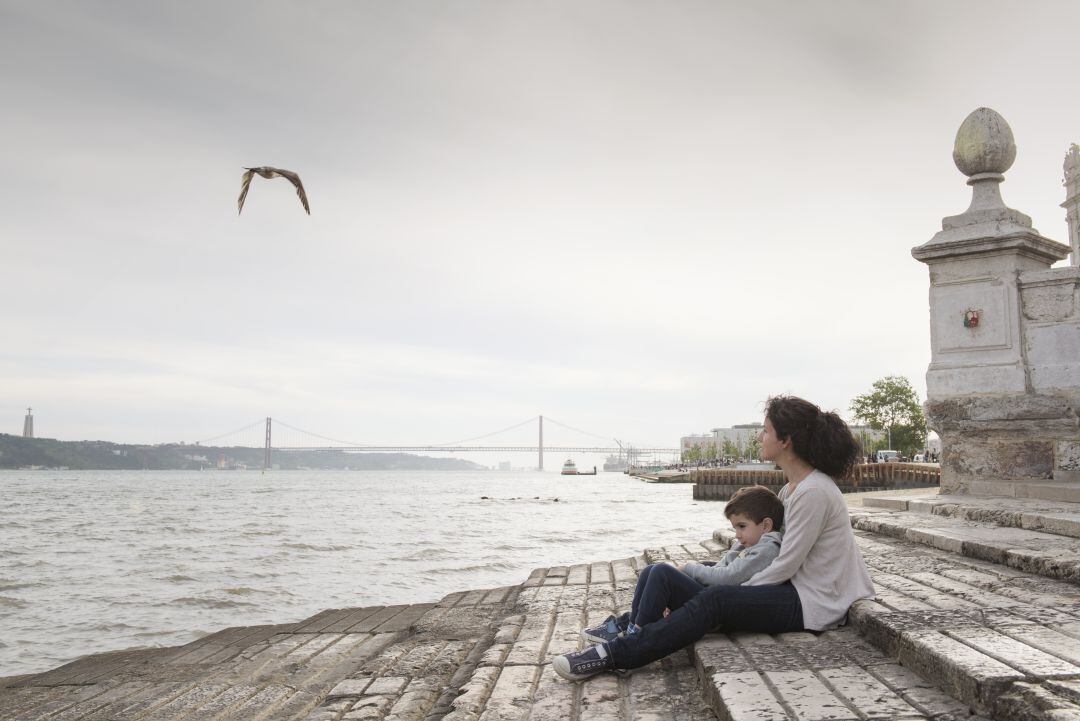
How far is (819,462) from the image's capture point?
10.8 feet

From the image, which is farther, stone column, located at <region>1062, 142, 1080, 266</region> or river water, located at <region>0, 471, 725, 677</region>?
stone column, located at <region>1062, 142, 1080, 266</region>

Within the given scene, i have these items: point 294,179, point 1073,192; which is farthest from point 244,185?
point 1073,192

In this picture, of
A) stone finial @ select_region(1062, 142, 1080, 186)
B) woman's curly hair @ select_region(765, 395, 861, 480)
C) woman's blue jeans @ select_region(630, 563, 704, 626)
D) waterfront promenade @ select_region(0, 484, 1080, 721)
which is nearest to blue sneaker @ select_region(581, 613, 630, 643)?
woman's blue jeans @ select_region(630, 563, 704, 626)

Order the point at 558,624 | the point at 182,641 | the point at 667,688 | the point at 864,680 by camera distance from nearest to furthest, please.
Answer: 1. the point at 864,680
2. the point at 667,688
3. the point at 558,624
4. the point at 182,641

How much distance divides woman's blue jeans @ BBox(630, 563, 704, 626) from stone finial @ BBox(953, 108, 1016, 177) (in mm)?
5561

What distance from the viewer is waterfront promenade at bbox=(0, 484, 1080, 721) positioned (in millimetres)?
2375

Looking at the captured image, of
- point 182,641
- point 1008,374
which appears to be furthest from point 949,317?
point 182,641

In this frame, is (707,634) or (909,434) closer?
(707,634)

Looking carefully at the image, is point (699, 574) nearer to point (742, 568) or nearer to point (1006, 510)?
point (742, 568)

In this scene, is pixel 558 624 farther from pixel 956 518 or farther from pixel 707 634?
pixel 956 518

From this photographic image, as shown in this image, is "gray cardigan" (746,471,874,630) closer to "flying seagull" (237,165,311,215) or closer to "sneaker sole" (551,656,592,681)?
"sneaker sole" (551,656,592,681)

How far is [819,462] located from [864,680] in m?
0.97

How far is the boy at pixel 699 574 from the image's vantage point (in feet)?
10.8

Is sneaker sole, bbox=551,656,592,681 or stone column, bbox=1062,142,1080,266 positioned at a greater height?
stone column, bbox=1062,142,1080,266
